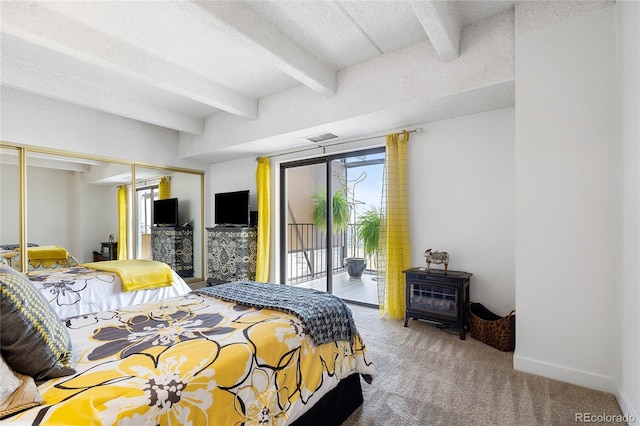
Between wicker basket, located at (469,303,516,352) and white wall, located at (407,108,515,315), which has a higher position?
white wall, located at (407,108,515,315)

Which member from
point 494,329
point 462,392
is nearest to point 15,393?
point 462,392

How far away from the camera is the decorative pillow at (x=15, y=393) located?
2.81 ft

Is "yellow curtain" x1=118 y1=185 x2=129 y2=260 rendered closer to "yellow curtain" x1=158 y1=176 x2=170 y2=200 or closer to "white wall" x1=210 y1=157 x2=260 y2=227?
"yellow curtain" x1=158 y1=176 x2=170 y2=200

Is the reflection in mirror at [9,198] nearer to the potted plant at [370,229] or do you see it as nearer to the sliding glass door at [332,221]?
the sliding glass door at [332,221]

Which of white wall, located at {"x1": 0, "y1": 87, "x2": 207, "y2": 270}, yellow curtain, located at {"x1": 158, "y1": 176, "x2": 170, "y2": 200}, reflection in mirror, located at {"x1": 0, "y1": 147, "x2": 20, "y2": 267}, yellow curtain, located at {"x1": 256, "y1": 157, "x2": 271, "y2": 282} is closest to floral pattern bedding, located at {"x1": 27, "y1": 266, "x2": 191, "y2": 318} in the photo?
reflection in mirror, located at {"x1": 0, "y1": 147, "x2": 20, "y2": 267}

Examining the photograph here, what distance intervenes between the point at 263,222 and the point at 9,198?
10.2ft

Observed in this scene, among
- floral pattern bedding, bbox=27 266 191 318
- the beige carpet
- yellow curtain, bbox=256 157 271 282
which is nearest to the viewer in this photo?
the beige carpet

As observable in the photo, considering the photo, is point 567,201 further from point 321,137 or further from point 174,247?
point 174,247

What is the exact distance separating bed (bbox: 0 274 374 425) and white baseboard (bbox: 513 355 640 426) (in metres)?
1.27

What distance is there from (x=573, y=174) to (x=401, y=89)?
5.19 feet

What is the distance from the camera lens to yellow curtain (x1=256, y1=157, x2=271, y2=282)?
4.76m

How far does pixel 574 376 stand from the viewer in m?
2.05

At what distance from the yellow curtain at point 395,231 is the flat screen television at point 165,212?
12.2 feet

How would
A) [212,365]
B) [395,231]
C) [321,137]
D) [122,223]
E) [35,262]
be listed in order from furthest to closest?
[122,223], [321,137], [35,262], [395,231], [212,365]
